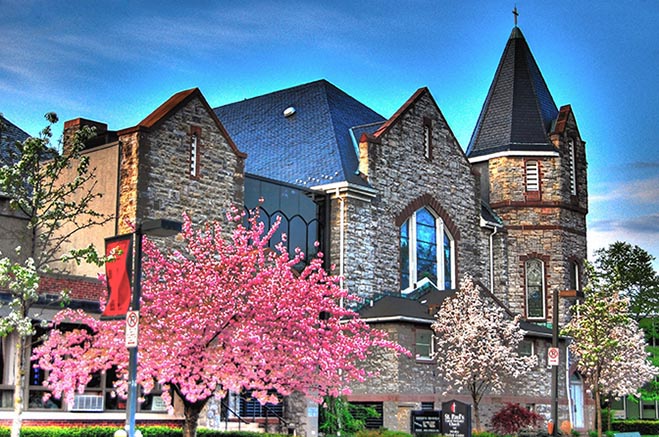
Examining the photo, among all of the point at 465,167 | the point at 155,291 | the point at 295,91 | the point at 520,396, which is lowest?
the point at 520,396

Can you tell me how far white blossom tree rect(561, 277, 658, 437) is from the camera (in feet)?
125

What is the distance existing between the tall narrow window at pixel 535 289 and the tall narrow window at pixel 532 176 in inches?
135

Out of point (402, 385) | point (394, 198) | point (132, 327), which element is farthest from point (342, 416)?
point (132, 327)

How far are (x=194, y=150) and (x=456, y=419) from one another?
1227 centimetres

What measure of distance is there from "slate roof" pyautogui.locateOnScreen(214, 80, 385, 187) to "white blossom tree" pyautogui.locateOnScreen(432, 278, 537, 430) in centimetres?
611

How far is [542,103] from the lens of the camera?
4788 centimetres

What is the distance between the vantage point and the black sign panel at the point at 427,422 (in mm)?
28688

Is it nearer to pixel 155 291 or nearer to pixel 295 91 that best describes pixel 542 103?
pixel 295 91

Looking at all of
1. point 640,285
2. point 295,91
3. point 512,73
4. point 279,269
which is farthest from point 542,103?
point 279,269

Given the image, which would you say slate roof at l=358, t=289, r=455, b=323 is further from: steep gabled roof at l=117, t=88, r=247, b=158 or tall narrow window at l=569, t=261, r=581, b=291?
tall narrow window at l=569, t=261, r=581, b=291

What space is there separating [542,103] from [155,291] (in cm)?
2902

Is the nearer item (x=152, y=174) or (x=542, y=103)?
(x=152, y=174)

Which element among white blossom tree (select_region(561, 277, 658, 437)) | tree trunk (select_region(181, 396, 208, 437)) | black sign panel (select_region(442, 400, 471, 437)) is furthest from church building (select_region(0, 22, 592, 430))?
black sign panel (select_region(442, 400, 471, 437))

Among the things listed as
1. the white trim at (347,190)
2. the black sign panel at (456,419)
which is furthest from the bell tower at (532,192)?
the black sign panel at (456,419)
